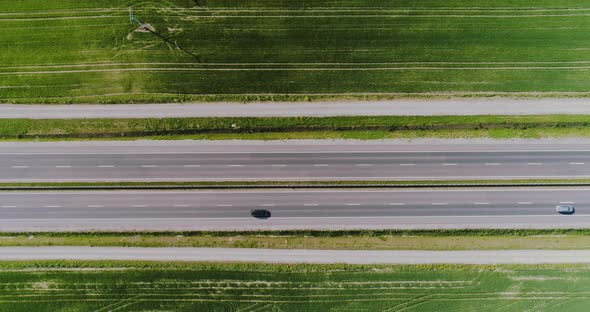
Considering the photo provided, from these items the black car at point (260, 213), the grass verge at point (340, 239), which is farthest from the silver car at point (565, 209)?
the black car at point (260, 213)

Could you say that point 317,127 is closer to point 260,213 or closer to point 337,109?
point 337,109

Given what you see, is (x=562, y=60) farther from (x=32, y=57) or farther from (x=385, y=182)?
(x=32, y=57)

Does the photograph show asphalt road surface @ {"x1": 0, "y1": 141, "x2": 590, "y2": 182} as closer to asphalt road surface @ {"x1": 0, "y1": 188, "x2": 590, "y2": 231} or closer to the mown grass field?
asphalt road surface @ {"x1": 0, "y1": 188, "x2": 590, "y2": 231}

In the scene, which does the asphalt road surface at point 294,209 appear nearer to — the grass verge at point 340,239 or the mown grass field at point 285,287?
the grass verge at point 340,239

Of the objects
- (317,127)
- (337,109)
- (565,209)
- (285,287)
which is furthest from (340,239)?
(565,209)

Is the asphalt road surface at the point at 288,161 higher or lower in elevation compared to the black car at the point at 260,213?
higher

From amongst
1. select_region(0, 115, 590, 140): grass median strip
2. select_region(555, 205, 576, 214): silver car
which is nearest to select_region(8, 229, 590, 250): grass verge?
select_region(555, 205, 576, 214): silver car
